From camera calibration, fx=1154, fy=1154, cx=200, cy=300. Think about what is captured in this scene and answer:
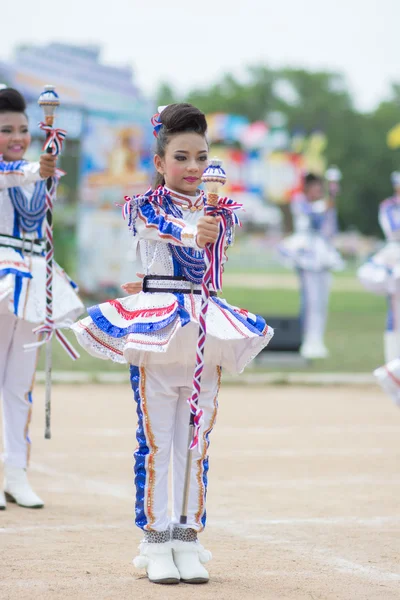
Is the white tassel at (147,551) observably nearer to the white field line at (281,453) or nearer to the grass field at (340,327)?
the white field line at (281,453)

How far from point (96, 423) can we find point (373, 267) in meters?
4.46

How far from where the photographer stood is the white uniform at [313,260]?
15430 millimetres

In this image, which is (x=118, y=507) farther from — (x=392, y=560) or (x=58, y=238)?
(x=58, y=238)

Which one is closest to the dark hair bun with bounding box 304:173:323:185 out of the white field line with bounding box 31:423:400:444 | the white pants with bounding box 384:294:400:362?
the white pants with bounding box 384:294:400:362

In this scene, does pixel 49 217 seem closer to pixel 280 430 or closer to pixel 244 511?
pixel 244 511

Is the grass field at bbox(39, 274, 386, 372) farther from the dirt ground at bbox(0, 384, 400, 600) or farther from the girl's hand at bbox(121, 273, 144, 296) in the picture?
the girl's hand at bbox(121, 273, 144, 296)

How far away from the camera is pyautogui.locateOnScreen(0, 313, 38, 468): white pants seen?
20.4ft

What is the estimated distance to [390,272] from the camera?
1216 cm

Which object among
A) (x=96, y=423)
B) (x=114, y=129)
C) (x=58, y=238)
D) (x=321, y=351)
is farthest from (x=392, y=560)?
(x=58, y=238)

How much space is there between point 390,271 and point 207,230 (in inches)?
Result: 316

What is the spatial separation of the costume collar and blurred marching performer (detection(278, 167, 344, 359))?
10478 millimetres

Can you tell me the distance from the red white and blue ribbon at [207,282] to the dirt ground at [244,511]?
26.3 inches

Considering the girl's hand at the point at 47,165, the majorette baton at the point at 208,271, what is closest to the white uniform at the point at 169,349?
the majorette baton at the point at 208,271

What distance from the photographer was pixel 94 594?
4301 mm
